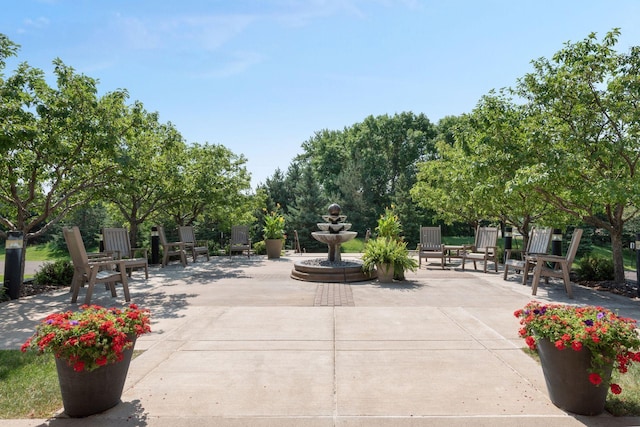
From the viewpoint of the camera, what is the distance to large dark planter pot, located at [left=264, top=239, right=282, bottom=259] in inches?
586

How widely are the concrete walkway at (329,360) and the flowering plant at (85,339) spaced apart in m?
0.42

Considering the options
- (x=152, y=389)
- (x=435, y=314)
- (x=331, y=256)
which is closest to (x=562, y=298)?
(x=435, y=314)

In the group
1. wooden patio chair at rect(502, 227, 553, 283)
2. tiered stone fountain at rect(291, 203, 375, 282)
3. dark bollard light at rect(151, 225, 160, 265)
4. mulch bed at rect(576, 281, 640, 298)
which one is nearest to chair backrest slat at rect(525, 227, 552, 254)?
wooden patio chair at rect(502, 227, 553, 283)

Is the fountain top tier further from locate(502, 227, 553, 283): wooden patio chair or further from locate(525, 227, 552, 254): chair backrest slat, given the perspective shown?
locate(525, 227, 552, 254): chair backrest slat

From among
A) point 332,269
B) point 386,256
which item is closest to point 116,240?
point 332,269

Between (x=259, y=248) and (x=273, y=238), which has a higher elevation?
(x=273, y=238)

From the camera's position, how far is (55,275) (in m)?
8.65

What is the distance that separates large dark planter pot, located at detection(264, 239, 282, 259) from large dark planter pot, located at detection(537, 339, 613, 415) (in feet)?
Answer: 40.7

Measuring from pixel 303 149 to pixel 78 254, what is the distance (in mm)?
44009

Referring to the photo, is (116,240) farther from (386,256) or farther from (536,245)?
(536,245)

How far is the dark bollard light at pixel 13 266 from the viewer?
7.13 m

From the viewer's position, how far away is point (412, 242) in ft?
88.4

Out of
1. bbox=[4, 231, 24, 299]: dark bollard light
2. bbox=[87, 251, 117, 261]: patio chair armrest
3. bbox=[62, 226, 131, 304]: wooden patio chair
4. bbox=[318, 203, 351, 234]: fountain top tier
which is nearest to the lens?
bbox=[62, 226, 131, 304]: wooden patio chair

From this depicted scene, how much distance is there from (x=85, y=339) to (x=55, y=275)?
723 cm
